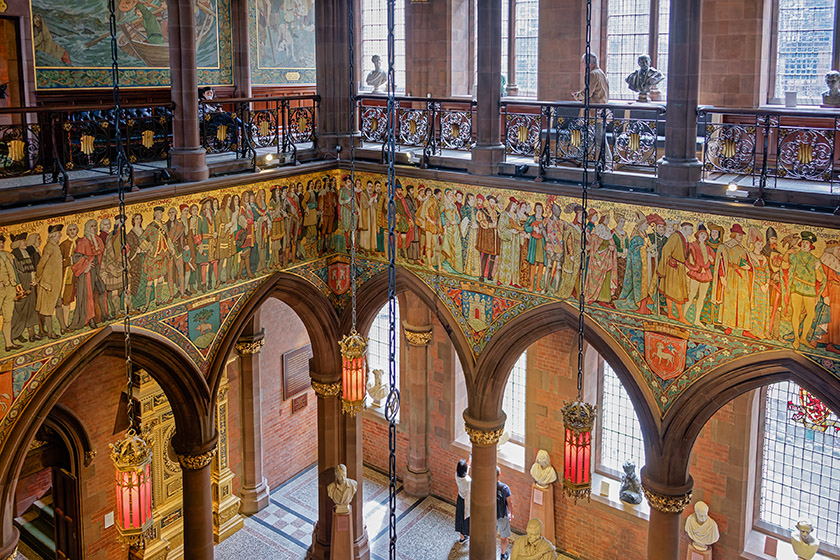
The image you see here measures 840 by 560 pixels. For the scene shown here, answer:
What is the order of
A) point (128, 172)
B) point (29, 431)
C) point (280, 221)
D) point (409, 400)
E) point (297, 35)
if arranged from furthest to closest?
point (297, 35), point (409, 400), point (280, 221), point (128, 172), point (29, 431)

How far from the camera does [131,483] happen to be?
9.17 meters

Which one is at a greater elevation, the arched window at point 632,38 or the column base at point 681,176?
the arched window at point 632,38

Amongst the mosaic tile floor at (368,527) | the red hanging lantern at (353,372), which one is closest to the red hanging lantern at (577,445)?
the red hanging lantern at (353,372)

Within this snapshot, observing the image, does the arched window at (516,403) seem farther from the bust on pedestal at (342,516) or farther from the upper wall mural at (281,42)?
the upper wall mural at (281,42)

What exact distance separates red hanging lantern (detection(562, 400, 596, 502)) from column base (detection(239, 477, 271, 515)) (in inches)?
376

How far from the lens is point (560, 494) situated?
16.1 m

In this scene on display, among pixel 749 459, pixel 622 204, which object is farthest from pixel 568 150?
pixel 749 459

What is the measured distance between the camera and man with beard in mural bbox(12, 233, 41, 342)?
33.0ft

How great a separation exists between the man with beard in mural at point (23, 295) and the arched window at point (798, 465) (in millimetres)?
11049

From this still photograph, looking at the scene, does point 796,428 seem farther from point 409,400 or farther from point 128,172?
point 128,172

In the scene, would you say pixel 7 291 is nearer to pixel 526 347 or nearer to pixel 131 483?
pixel 131 483

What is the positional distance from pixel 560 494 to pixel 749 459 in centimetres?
369

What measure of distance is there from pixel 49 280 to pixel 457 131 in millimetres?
6475

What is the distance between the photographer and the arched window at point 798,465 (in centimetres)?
1381
